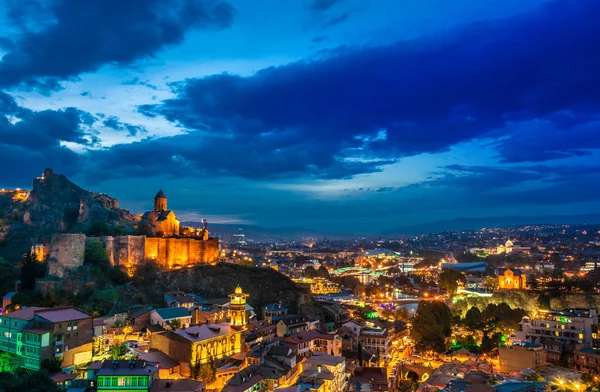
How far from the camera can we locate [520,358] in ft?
95.4

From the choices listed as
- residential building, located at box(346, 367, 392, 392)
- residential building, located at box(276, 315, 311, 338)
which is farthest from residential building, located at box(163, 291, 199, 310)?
residential building, located at box(346, 367, 392, 392)

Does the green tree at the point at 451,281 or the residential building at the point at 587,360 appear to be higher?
the green tree at the point at 451,281

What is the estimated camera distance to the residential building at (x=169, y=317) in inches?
1168

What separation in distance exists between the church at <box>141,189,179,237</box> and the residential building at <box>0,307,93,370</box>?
2370 cm

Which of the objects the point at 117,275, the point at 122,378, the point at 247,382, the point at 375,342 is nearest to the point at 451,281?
the point at 375,342

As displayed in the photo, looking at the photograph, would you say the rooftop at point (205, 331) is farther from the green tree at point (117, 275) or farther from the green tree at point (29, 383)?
the green tree at point (117, 275)

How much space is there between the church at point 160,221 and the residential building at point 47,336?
77.8ft

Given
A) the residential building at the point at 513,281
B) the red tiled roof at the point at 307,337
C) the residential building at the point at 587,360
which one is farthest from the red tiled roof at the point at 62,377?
the residential building at the point at 513,281

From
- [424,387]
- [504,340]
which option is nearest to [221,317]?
[424,387]

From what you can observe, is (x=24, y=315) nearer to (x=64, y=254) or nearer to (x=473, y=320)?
(x=64, y=254)

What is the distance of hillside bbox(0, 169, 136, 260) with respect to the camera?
153 ft

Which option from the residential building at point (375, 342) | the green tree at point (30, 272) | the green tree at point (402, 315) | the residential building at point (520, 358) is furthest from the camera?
the green tree at point (402, 315)

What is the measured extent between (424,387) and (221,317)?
1452cm

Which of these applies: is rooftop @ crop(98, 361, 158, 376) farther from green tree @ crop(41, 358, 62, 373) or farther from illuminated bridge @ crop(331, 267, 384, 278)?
illuminated bridge @ crop(331, 267, 384, 278)
